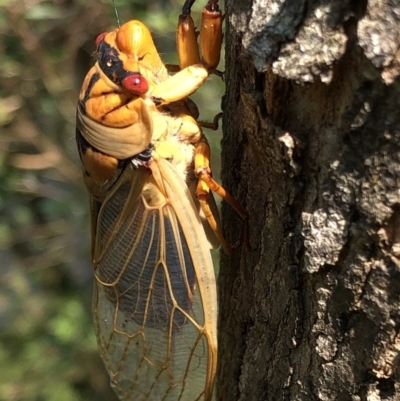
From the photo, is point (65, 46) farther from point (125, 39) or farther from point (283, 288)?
point (283, 288)

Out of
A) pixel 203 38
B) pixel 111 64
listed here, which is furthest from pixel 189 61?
pixel 111 64

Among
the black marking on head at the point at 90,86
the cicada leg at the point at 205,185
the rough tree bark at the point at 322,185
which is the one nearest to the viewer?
the rough tree bark at the point at 322,185

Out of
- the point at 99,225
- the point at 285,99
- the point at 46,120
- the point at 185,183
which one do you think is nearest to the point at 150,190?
the point at 185,183

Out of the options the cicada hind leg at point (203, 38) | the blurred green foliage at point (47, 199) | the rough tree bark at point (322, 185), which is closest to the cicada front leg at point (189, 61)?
the cicada hind leg at point (203, 38)

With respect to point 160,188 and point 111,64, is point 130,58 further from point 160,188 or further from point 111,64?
point 160,188

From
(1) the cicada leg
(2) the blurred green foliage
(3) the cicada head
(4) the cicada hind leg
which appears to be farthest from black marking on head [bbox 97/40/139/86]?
(2) the blurred green foliage

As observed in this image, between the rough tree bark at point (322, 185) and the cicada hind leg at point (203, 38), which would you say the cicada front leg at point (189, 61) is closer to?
the cicada hind leg at point (203, 38)
